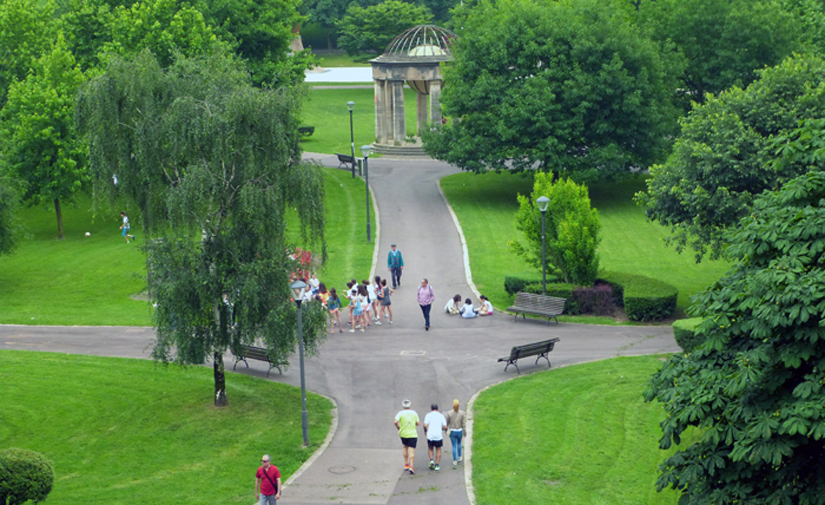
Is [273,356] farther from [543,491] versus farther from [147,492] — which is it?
[543,491]

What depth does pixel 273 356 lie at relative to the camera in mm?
21031

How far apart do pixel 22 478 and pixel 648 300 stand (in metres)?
20.2

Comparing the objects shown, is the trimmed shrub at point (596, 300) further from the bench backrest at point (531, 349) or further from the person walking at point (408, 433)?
the person walking at point (408, 433)

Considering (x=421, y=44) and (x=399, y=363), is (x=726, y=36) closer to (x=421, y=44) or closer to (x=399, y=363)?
(x=421, y=44)

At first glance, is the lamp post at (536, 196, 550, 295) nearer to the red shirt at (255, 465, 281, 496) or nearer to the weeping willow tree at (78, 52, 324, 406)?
the weeping willow tree at (78, 52, 324, 406)

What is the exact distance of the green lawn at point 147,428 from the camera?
18500mm

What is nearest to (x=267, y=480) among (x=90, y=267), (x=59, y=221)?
(x=90, y=267)

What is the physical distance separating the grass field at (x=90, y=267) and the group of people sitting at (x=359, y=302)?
5.07 ft

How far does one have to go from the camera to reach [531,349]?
24.6 metres

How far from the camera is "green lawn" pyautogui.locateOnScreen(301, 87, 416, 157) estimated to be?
2453 inches

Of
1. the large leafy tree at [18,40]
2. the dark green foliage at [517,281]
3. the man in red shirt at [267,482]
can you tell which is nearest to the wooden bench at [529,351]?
the dark green foliage at [517,281]

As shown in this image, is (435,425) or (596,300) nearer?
(435,425)

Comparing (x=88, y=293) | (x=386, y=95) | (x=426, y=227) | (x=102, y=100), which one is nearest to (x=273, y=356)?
(x=102, y=100)

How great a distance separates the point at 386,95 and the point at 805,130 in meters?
43.0
